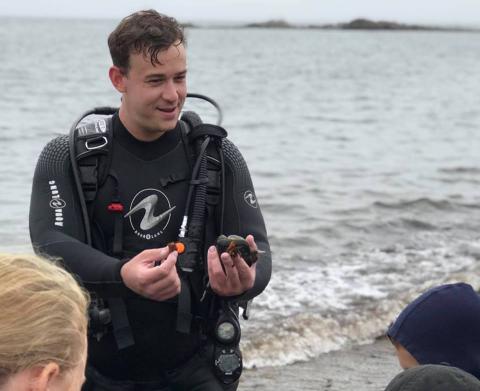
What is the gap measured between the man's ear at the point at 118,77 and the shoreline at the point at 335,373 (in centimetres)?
327

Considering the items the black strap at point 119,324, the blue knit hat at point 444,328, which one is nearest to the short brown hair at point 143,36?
the black strap at point 119,324

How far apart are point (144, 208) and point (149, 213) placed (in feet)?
0.09

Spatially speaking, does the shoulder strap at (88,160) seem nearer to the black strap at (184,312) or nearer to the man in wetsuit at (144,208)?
the man in wetsuit at (144,208)

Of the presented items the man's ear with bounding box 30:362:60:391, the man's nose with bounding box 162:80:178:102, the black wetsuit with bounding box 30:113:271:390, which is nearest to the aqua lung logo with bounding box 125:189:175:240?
the black wetsuit with bounding box 30:113:271:390

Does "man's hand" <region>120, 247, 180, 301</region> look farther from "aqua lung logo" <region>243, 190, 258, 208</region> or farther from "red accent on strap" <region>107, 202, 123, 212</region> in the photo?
"aqua lung logo" <region>243, 190, 258, 208</region>

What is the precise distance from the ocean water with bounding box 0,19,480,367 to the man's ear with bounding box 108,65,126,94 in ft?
2.06

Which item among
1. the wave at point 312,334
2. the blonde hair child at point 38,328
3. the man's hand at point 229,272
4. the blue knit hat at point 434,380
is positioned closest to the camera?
the blonde hair child at point 38,328

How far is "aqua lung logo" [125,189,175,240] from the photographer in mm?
3670

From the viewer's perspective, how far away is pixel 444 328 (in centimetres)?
319

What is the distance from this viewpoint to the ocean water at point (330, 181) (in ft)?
28.3

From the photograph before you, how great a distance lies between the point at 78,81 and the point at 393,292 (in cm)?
2651

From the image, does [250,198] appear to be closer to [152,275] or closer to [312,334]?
[152,275]

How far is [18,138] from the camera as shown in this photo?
1928 cm

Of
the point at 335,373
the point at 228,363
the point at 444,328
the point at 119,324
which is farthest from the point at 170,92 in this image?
the point at 335,373
